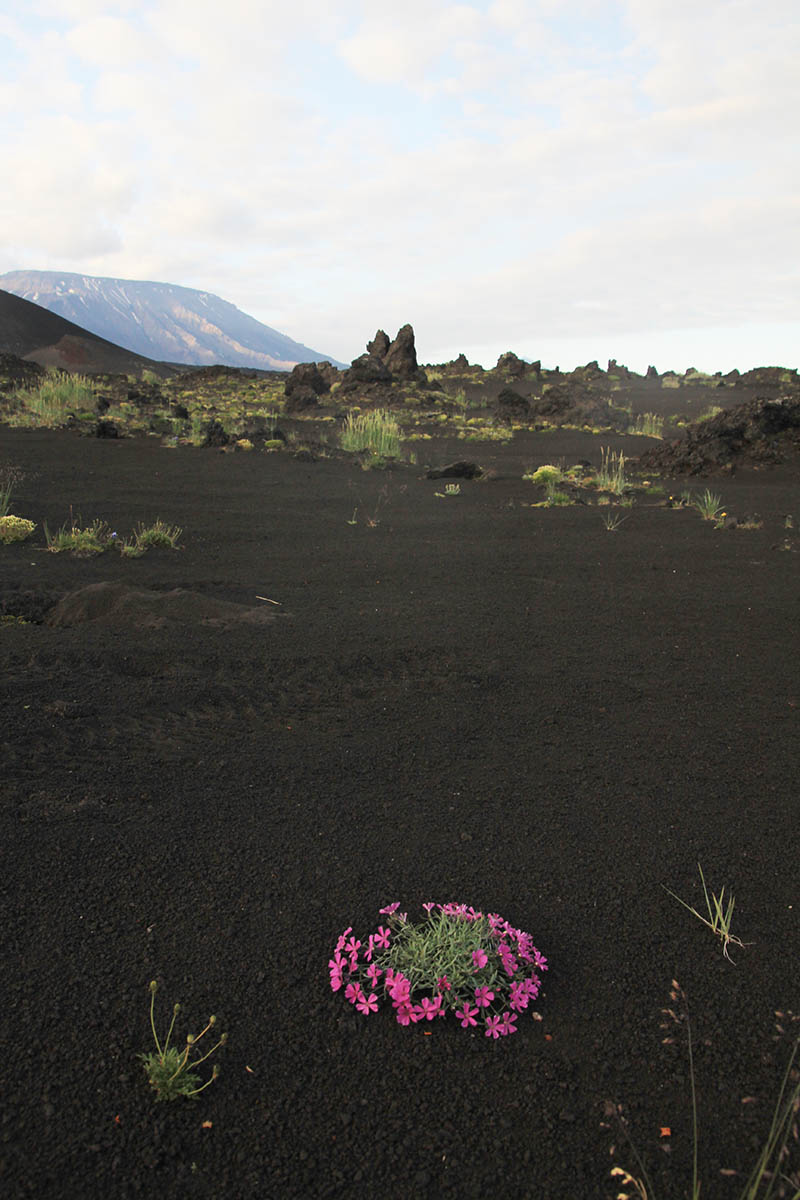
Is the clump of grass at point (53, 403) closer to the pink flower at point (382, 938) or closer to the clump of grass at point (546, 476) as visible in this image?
the clump of grass at point (546, 476)

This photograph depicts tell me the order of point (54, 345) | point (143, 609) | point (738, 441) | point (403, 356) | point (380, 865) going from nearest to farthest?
point (380, 865), point (143, 609), point (738, 441), point (403, 356), point (54, 345)

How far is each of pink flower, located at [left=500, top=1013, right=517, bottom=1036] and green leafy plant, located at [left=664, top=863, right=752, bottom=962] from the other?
2.04 feet

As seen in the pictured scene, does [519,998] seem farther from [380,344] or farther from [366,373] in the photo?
[380,344]

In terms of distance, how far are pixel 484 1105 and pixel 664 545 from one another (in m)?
6.47

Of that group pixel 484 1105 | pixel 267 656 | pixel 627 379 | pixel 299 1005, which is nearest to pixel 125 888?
pixel 299 1005

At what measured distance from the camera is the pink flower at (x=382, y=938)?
1917 millimetres

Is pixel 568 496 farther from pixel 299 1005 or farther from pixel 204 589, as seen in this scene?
pixel 299 1005

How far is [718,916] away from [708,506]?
7.66 m

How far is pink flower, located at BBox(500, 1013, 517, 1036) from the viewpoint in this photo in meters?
1.72

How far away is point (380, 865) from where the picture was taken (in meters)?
2.34

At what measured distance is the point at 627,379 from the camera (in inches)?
1561

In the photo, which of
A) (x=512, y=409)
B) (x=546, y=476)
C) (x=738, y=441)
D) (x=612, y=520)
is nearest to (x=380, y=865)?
(x=612, y=520)

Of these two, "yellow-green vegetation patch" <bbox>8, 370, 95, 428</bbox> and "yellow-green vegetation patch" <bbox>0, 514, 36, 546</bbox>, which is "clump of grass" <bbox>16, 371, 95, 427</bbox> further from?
"yellow-green vegetation patch" <bbox>0, 514, 36, 546</bbox>

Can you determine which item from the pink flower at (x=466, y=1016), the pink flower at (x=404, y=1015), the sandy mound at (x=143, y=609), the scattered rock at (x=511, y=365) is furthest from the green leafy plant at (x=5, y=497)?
the scattered rock at (x=511, y=365)
